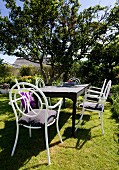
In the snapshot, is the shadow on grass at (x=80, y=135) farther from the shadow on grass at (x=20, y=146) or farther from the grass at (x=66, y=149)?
the shadow on grass at (x=20, y=146)

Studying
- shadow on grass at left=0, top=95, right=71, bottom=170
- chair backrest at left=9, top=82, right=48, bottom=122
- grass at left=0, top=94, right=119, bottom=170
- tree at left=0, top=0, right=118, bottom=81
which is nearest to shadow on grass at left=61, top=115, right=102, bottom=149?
grass at left=0, top=94, right=119, bottom=170

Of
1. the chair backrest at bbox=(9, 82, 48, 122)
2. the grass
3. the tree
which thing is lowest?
the grass

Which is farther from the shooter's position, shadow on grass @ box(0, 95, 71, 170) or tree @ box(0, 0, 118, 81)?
tree @ box(0, 0, 118, 81)

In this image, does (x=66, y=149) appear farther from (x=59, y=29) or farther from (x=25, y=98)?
(x=59, y=29)

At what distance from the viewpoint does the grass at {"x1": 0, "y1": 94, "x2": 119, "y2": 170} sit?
7.79ft

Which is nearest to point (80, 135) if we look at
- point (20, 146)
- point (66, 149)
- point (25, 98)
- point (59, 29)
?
point (66, 149)

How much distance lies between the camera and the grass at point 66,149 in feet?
7.79

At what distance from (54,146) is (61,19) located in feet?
22.3

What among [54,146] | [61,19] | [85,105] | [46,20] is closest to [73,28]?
[61,19]

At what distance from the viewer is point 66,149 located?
2826 mm

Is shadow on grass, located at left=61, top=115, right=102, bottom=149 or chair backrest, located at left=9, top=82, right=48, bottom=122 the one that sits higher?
chair backrest, located at left=9, top=82, right=48, bottom=122

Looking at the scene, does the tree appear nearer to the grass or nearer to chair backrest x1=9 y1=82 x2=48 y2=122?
the grass

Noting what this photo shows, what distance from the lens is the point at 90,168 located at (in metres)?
2.30

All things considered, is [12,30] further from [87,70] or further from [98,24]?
[87,70]
